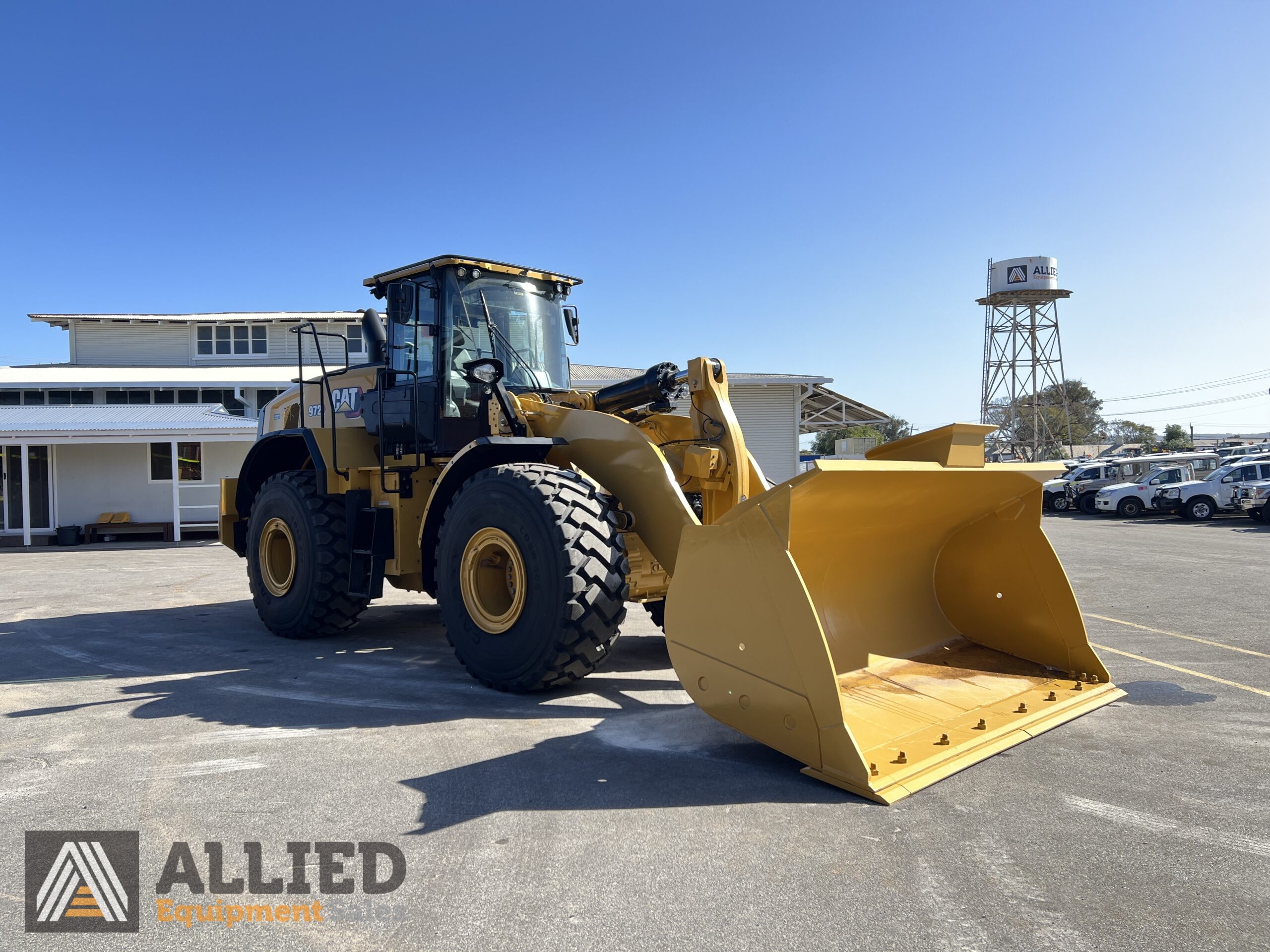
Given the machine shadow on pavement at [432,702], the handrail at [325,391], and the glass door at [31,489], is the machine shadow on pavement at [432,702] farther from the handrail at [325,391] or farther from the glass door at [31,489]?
the glass door at [31,489]

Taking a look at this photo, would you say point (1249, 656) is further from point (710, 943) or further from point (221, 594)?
point (221, 594)

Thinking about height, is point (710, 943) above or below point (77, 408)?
below

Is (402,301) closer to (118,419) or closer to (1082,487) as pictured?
(118,419)

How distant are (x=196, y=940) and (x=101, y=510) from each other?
23071 mm

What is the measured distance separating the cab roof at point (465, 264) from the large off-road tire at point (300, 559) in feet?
6.01

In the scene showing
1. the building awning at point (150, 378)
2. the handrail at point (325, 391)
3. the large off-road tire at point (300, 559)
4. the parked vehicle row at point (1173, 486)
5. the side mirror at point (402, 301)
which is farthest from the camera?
the parked vehicle row at point (1173, 486)

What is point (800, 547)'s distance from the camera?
5070 millimetres

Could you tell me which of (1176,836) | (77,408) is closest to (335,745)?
(1176,836)

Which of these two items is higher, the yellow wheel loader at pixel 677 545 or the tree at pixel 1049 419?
the tree at pixel 1049 419

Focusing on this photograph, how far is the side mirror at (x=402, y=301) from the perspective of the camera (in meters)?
6.79

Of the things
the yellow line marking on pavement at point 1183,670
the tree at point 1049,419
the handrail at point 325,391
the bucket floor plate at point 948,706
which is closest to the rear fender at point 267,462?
the handrail at point 325,391

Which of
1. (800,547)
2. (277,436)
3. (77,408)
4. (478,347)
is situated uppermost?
(77,408)
